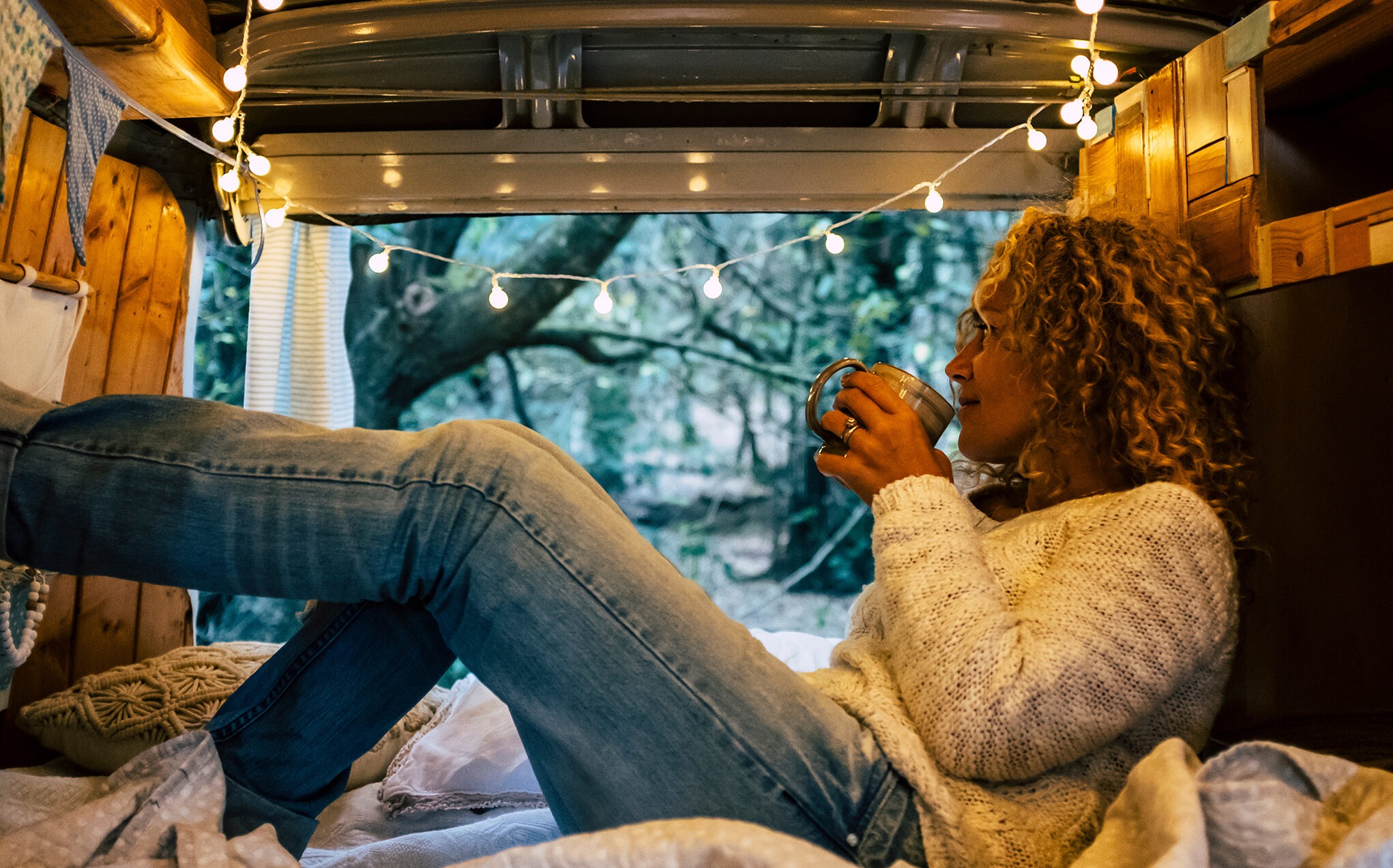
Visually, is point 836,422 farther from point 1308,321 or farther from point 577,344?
point 577,344

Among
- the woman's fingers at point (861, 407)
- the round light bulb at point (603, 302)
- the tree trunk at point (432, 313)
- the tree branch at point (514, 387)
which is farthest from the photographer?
the tree branch at point (514, 387)

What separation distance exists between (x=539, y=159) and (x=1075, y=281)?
1080mm

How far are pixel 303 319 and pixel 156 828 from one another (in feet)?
4.95

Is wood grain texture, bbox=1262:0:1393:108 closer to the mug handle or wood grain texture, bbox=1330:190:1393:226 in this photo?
wood grain texture, bbox=1330:190:1393:226

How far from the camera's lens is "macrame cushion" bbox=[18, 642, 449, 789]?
1261 millimetres

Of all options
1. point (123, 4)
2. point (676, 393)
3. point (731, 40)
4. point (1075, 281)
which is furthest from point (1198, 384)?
point (676, 393)

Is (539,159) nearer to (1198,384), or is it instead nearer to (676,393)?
(1198,384)

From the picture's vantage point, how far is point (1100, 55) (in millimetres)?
1573

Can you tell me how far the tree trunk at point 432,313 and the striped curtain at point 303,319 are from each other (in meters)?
1.52

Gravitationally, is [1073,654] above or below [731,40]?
below

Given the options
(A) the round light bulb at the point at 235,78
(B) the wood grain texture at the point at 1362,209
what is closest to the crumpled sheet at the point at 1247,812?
(B) the wood grain texture at the point at 1362,209

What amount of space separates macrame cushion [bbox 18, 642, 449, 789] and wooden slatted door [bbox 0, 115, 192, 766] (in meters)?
0.16

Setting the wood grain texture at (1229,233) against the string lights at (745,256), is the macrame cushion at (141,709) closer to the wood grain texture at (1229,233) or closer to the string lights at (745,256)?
the string lights at (745,256)

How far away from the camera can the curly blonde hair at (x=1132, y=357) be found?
946 mm
